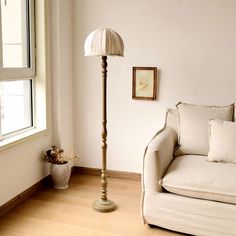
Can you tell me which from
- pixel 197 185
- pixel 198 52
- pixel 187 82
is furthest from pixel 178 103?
pixel 197 185

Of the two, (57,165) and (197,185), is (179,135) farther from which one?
(57,165)

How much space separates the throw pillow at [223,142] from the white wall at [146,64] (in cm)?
55

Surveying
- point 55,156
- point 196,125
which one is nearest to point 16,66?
point 55,156

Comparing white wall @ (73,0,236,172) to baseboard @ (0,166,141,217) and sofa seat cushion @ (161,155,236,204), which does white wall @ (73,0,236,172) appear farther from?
sofa seat cushion @ (161,155,236,204)

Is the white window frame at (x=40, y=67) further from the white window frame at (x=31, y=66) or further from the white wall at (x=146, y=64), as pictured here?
the white wall at (x=146, y=64)

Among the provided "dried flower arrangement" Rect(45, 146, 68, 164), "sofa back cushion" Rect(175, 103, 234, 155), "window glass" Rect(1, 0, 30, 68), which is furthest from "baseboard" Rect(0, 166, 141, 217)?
"window glass" Rect(1, 0, 30, 68)

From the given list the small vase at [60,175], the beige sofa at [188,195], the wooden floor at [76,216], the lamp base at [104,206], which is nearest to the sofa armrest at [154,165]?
the beige sofa at [188,195]

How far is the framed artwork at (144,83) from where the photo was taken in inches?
133

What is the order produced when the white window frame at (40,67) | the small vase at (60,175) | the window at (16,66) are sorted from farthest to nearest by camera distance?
the small vase at (60,175) < the white window frame at (40,67) < the window at (16,66)

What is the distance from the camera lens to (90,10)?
3504 millimetres

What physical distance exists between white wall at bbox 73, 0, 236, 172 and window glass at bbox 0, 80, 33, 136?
0.61m

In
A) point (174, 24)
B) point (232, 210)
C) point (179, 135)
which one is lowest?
point (232, 210)

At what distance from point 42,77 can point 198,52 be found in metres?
1.55

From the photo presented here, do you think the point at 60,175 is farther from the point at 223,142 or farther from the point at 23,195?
the point at 223,142
